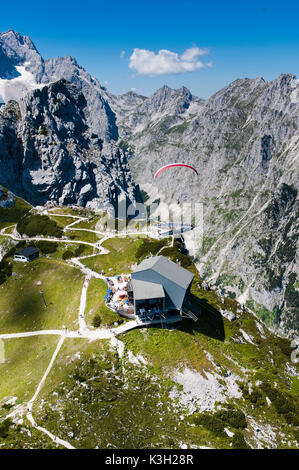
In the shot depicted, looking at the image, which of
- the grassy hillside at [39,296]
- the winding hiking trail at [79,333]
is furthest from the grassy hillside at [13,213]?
the grassy hillside at [39,296]

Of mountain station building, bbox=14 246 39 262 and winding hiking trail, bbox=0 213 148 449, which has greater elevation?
mountain station building, bbox=14 246 39 262

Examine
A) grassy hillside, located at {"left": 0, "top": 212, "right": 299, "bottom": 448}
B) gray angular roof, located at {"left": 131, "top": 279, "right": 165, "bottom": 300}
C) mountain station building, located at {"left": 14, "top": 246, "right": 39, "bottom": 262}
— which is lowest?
grassy hillside, located at {"left": 0, "top": 212, "right": 299, "bottom": 448}

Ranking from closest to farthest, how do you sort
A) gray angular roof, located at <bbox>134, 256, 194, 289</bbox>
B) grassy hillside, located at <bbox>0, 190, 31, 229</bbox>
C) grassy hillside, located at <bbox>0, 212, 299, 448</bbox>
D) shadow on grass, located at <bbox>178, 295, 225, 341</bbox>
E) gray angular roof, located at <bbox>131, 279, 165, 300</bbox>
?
grassy hillside, located at <bbox>0, 212, 299, 448</bbox> < gray angular roof, located at <bbox>131, 279, 165, 300</bbox> < gray angular roof, located at <bbox>134, 256, 194, 289</bbox> < shadow on grass, located at <bbox>178, 295, 225, 341</bbox> < grassy hillside, located at <bbox>0, 190, 31, 229</bbox>

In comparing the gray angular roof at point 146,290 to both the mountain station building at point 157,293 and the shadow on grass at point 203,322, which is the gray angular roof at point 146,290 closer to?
the mountain station building at point 157,293

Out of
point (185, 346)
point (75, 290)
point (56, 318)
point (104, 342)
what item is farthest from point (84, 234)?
point (185, 346)

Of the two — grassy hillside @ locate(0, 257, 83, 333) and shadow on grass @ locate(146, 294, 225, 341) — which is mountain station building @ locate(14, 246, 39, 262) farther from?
shadow on grass @ locate(146, 294, 225, 341)

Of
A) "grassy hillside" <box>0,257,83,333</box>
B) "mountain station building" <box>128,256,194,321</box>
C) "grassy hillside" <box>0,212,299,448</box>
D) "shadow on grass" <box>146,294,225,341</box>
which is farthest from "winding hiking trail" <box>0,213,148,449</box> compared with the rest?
"shadow on grass" <box>146,294,225,341</box>

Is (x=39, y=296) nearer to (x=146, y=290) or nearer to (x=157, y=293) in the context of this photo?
(x=146, y=290)
